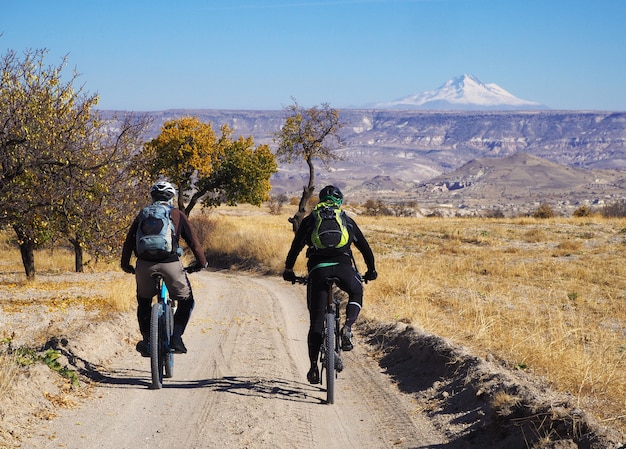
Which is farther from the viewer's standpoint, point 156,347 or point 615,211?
point 615,211

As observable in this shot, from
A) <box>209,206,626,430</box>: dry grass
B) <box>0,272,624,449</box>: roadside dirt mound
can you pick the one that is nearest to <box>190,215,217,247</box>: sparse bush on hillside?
<box>209,206,626,430</box>: dry grass

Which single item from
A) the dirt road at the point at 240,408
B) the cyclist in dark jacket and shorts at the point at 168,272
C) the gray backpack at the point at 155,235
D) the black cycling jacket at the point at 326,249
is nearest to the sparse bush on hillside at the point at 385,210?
the dirt road at the point at 240,408

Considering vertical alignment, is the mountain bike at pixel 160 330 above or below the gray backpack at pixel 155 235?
below

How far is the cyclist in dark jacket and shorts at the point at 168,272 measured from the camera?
26.2 ft

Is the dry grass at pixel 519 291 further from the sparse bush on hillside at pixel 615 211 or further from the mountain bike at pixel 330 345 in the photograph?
the sparse bush on hillside at pixel 615 211

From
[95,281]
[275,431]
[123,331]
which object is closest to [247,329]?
[123,331]

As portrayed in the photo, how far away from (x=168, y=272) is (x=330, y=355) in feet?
6.83

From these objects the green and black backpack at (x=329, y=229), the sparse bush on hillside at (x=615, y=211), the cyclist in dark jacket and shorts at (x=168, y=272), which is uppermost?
the green and black backpack at (x=329, y=229)

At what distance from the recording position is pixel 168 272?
26.1ft

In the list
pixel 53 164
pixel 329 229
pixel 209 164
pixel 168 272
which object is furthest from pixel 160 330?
pixel 209 164

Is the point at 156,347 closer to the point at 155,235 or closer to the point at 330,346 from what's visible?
the point at 155,235

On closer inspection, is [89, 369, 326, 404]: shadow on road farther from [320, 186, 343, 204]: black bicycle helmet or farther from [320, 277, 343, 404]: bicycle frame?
[320, 186, 343, 204]: black bicycle helmet

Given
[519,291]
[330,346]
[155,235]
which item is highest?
[155,235]

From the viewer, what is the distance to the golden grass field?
882cm
